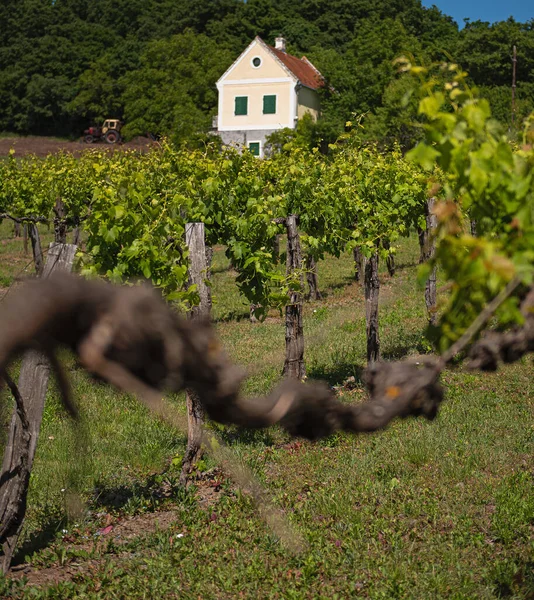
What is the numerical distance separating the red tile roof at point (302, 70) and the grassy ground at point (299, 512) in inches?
1631

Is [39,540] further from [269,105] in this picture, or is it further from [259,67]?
[259,67]

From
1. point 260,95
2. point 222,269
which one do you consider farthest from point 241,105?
point 222,269

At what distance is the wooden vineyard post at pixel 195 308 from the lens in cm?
678

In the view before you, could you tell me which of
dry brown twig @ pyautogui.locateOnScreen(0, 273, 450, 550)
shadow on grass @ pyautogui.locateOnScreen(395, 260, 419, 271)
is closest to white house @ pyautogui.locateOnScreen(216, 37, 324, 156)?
shadow on grass @ pyautogui.locateOnScreen(395, 260, 419, 271)

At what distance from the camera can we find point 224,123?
4888 cm

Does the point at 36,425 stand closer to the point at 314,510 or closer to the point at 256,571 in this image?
the point at 256,571

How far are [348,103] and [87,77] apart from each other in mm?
33156

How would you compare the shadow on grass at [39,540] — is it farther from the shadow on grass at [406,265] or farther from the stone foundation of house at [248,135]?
the stone foundation of house at [248,135]

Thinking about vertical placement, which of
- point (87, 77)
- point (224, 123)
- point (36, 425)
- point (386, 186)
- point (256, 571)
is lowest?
point (256, 571)

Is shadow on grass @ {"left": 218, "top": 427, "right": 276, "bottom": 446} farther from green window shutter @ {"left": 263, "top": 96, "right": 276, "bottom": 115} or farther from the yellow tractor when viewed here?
the yellow tractor

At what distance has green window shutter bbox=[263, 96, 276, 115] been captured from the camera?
1879 inches

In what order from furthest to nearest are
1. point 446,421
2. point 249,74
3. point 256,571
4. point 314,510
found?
point 249,74, point 446,421, point 314,510, point 256,571

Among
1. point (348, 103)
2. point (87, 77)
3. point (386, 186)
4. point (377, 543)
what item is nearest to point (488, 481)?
point (377, 543)

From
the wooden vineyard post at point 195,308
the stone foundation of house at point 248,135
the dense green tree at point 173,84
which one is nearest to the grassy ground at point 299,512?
the wooden vineyard post at point 195,308
